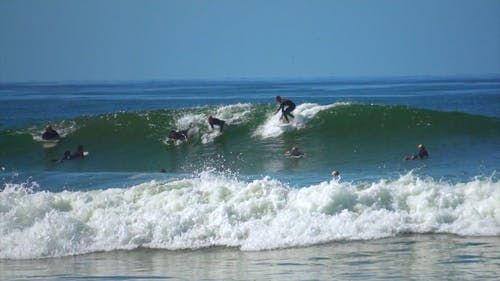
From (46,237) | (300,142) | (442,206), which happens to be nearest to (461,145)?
(300,142)

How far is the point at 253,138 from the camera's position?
26969mm

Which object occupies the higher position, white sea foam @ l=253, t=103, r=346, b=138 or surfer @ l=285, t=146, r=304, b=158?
white sea foam @ l=253, t=103, r=346, b=138

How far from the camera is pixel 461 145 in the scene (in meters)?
24.4

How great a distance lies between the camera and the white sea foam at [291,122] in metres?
27.2

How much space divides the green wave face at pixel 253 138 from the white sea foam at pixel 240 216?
6.05 meters

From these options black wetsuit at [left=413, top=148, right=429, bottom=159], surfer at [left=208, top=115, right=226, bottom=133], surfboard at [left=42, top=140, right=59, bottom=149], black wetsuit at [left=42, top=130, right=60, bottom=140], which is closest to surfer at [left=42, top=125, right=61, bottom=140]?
black wetsuit at [left=42, top=130, right=60, bottom=140]

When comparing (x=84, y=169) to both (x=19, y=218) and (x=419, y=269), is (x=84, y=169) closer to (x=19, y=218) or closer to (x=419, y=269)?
(x=19, y=218)

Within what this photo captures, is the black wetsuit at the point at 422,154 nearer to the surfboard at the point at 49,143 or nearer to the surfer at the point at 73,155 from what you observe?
the surfer at the point at 73,155

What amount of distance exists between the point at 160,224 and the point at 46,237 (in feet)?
6.59

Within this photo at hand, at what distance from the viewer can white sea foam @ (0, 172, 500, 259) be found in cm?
1482

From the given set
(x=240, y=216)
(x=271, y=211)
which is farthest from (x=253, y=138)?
(x=240, y=216)

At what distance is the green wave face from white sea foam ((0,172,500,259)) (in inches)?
238

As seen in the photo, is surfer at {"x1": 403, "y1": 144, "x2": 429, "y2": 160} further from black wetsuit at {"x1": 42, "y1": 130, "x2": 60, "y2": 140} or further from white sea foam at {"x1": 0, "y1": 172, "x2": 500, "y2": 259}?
black wetsuit at {"x1": 42, "y1": 130, "x2": 60, "y2": 140}

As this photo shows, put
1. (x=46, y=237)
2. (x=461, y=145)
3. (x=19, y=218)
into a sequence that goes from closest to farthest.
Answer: (x=46, y=237), (x=19, y=218), (x=461, y=145)
